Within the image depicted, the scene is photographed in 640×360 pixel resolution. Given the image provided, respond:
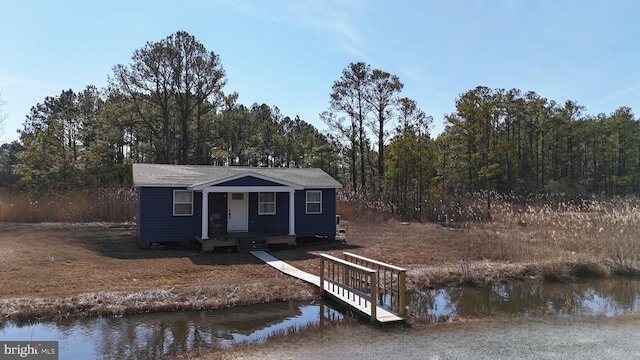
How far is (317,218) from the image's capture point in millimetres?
17125

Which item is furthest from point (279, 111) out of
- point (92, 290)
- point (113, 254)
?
point (92, 290)

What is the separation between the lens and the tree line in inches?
1061

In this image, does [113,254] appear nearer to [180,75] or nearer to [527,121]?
[180,75]

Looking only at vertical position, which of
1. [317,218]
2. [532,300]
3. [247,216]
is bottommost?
[532,300]

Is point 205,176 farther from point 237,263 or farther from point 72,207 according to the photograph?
point 72,207

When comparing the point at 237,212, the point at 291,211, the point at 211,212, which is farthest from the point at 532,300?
the point at 211,212

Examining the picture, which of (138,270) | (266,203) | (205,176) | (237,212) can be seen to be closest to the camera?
(138,270)

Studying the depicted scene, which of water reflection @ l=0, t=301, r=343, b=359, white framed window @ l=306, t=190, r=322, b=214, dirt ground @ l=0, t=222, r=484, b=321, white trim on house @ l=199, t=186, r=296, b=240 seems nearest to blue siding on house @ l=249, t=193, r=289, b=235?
white trim on house @ l=199, t=186, r=296, b=240

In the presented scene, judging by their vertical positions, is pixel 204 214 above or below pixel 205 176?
below

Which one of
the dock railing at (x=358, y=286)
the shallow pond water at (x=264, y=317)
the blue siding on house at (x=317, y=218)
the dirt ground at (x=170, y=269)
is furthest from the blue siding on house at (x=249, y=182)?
the shallow pond water at (x=264, y=317)

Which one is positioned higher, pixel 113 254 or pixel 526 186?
pixel 526 186

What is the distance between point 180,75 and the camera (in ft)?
94.6

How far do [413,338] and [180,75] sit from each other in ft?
86.8

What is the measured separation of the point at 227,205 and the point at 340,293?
8.30 meters
